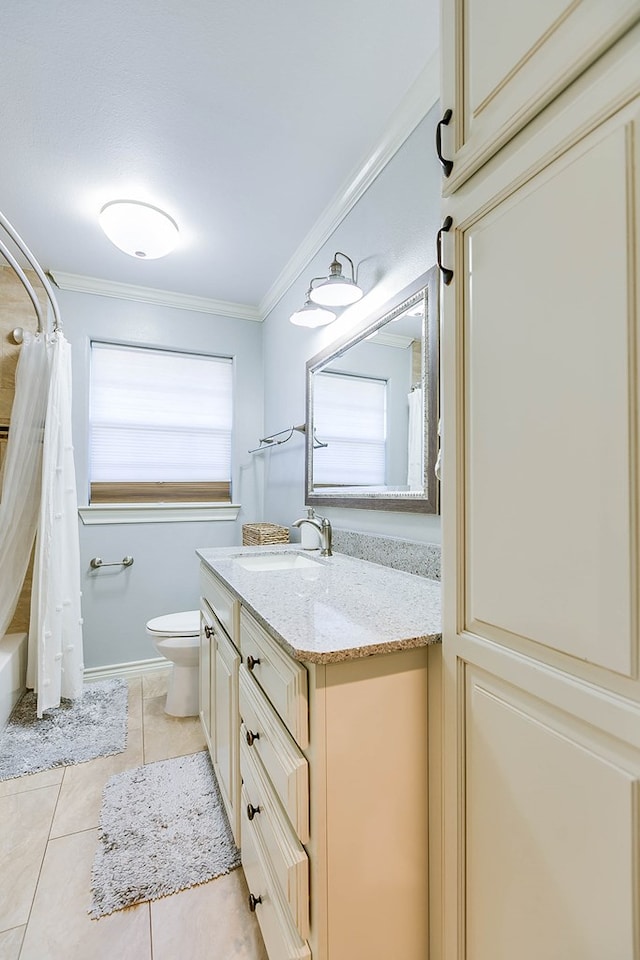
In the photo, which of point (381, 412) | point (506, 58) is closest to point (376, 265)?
point (381, 412)

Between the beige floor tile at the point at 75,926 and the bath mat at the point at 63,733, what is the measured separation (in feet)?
1.97

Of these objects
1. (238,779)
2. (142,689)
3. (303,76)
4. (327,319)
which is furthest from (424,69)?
(142,689)

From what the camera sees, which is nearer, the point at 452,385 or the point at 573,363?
the point at 573,363

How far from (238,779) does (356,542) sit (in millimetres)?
968

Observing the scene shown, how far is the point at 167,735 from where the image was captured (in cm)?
213

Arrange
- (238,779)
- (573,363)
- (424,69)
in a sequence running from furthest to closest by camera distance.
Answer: (424,69), (238,779), (573,363)

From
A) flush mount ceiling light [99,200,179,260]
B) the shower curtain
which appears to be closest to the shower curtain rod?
the shower curtain

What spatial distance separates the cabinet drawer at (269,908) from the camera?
2.92 ft

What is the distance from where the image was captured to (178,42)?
1349mm

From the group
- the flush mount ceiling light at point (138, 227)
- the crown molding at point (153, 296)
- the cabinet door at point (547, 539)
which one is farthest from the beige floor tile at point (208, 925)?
the crown molding at point (153, 296)

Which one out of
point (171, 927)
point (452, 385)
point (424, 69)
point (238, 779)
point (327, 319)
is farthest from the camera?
point (327, 319)

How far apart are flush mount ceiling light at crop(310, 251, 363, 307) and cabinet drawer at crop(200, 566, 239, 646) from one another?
1.23 meters

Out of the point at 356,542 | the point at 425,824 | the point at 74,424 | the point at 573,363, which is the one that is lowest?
the point at 425,824

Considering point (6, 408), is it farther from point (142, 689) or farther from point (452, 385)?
point (452, 385)
